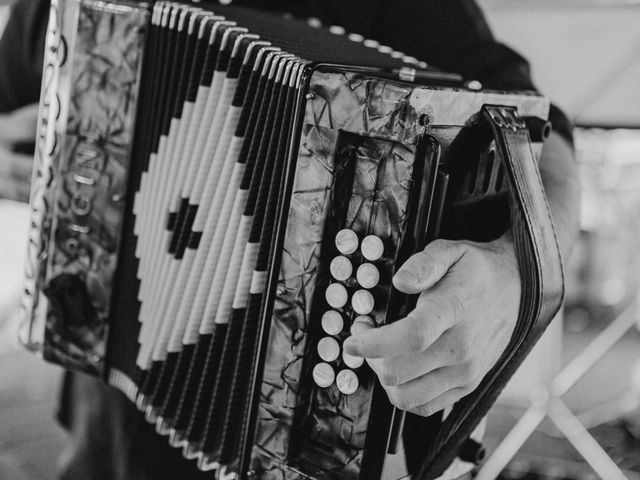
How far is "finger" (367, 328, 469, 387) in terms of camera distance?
0.63 metres

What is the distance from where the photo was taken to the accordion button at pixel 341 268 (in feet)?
2.28

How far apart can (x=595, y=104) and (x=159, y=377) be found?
5.47ft

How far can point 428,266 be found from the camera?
628 millimetres

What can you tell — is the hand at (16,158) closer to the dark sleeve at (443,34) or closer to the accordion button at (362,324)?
the dark sleeve at (443,34)

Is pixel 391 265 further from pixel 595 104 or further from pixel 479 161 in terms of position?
pixel 595 104

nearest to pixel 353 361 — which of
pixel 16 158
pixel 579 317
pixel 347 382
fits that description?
pixel 347 382

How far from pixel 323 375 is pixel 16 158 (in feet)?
2.50

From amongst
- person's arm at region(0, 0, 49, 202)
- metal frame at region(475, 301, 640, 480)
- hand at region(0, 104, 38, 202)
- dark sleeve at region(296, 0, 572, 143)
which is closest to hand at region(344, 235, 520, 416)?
dark sleeve at region(296, 0, 572, 143)

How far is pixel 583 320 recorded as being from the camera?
10.6 feet

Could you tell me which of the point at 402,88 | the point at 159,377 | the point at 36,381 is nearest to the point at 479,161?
the point at 402,88

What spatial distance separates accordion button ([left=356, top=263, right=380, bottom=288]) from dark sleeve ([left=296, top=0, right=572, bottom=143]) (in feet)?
1.64

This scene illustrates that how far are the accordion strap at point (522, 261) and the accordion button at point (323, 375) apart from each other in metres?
0.13

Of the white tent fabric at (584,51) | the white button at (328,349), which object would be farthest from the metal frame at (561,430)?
the white button at (328,349)

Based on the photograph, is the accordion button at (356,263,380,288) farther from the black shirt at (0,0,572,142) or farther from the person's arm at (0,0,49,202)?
the person's arm at (0,0,49,202)
